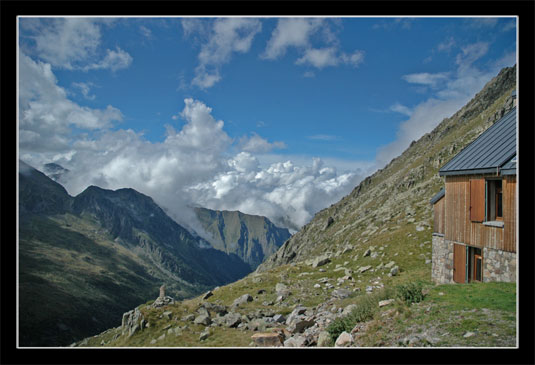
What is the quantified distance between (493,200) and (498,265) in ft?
10.4

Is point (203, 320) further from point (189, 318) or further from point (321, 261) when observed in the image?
point (321, 261)

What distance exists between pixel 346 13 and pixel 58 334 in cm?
21683

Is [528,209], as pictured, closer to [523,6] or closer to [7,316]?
[523,6]

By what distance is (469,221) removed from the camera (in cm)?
1800

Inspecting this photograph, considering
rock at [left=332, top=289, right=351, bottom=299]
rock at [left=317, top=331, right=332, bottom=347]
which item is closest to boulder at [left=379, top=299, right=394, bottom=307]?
rock at [left=317, top=331, right=332, bottom=347]

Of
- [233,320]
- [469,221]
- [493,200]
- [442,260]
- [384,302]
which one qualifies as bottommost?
[233,320]

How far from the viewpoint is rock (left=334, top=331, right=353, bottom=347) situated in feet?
40.2

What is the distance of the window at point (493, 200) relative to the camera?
16.5 meters

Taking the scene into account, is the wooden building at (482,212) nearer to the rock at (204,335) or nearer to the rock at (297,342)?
the rock at (297,342)

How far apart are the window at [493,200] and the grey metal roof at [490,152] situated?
87 cm

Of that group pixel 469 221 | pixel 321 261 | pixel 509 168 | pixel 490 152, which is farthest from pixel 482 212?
pixel 321 261

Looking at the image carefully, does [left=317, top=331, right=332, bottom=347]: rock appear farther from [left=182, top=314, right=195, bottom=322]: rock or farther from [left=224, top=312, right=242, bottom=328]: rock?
[left=182, top=314, right=195, bottom=322]: rock

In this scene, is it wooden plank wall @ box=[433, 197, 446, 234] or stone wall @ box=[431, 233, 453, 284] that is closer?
stone wall @ box=[431, 233, 453, 284]

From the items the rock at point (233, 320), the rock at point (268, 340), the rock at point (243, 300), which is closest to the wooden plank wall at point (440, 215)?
the rock at point (268, 340)
